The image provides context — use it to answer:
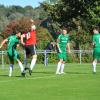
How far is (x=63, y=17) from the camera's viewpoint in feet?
216

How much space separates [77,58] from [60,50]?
20.4 m

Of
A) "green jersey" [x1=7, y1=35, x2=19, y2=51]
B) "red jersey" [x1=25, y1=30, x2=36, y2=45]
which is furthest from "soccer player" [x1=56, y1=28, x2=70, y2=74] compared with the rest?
"green jersey" [x1=7, y1=35, x2=19, y2=51]

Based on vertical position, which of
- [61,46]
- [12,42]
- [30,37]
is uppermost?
[30,37]

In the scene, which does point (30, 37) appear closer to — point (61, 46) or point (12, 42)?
point (12, 42)

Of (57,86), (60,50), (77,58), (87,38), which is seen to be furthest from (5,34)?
(57,86)

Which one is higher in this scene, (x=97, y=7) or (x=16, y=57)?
(x=97, y=7)

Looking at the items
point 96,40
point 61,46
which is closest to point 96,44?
point 96,40

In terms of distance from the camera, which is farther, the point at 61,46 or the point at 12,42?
the point at 61,46

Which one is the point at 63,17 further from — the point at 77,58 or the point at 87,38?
the point at 77,58

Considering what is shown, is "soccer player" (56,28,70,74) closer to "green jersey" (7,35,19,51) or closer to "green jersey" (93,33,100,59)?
"green jersey" (93,33,100,59)

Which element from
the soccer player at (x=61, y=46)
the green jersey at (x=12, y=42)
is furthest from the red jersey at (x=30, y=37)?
the soccer player at (x=61, y=46)

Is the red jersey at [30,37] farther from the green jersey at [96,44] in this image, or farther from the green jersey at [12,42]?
the green jersey at [96,44]

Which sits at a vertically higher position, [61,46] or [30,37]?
[30,37]

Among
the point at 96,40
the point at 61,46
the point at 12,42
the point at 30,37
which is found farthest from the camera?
the point at 61,46
